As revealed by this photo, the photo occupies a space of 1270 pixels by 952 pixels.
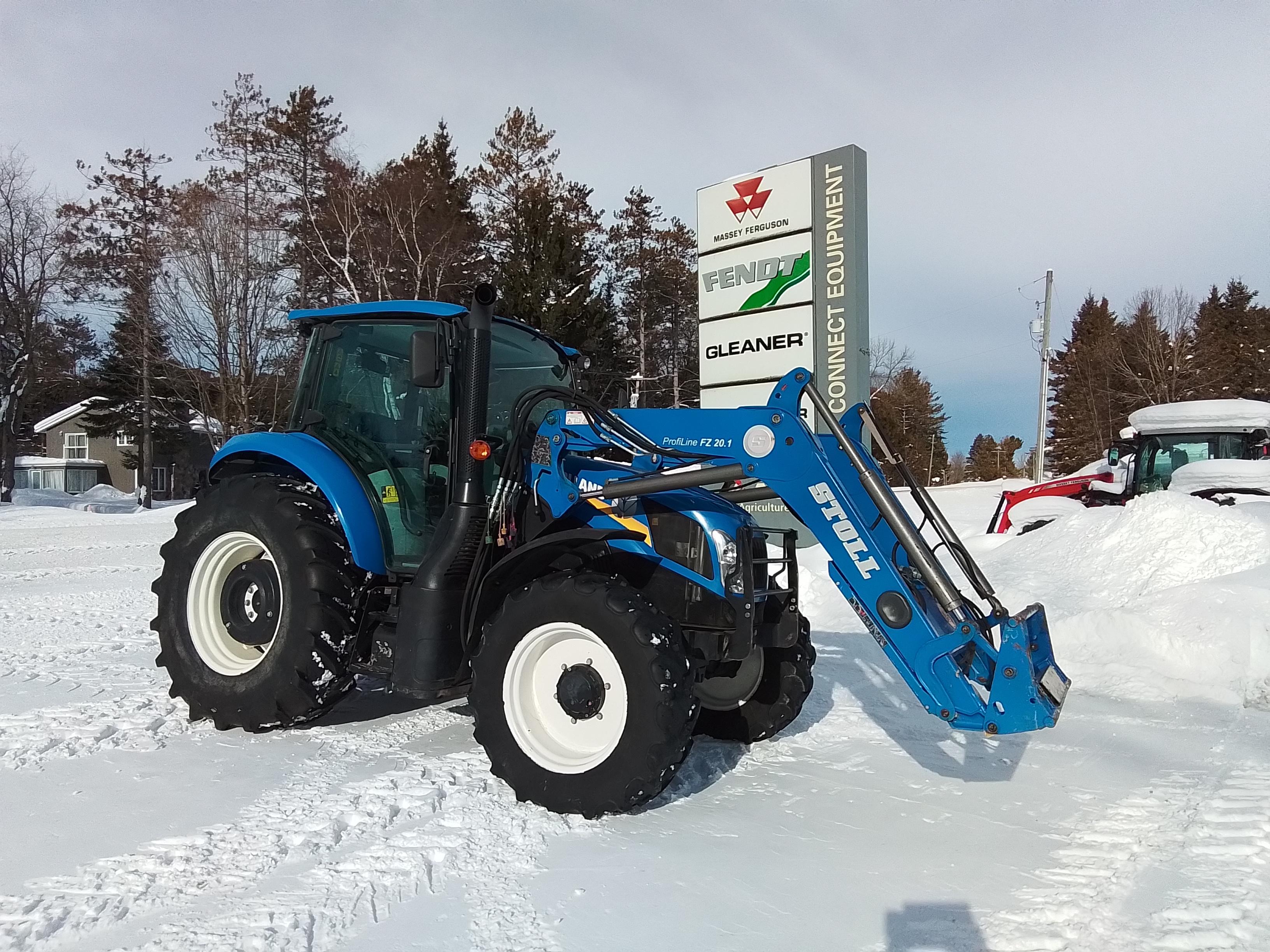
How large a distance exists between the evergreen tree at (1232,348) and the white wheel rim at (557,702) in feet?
140

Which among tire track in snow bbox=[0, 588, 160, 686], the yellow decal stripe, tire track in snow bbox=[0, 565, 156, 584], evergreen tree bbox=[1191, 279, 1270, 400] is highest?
evergreen tree bbox=[1191, 279, 1270, 400]

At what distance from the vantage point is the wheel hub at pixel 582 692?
11.6 ft

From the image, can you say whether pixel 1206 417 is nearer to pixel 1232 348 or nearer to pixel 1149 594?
pixel 1149 594

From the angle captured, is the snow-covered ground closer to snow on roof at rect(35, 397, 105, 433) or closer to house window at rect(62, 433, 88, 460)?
snow on roof at rect(35, 397, 105, 433)

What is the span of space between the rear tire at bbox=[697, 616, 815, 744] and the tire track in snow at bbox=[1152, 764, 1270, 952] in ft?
5.58

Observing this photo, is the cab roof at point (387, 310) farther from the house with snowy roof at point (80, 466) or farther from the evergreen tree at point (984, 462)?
the evergreen tree at point (984, 462)

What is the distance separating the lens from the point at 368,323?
4.52m

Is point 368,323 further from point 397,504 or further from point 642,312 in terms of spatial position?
point 642,312

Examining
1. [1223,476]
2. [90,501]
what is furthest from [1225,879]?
[90,501]

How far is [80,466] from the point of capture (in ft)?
145

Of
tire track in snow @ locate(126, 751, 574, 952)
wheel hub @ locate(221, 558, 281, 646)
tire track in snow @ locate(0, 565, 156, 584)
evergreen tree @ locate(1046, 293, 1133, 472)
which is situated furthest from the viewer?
evergreen tree @ locate(1046, 293, 1133, 472)

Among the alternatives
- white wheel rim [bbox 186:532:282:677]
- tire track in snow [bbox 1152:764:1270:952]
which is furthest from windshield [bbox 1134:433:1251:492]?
white wheel rim [bbox 186:532:282:677]

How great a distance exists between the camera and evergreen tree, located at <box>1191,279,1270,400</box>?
39.2m

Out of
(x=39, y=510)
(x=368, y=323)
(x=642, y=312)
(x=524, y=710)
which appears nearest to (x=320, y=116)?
(x=642, y=312)
